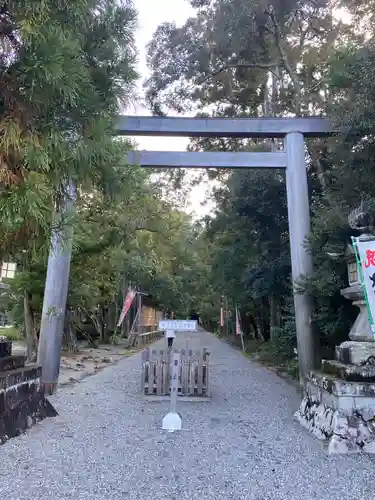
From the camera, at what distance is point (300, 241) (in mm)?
6844

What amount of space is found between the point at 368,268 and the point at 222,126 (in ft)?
12.5

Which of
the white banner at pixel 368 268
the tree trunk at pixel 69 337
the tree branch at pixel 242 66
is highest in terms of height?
the tree branch at pixel 242 66

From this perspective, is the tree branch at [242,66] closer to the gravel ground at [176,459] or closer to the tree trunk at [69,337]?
the gravel ground at [176,459]

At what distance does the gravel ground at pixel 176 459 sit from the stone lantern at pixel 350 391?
0.19 m

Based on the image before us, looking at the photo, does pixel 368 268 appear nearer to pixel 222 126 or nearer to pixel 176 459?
pixel 176 459

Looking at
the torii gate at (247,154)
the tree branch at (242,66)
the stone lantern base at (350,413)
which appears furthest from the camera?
the tree branch at (242,66)

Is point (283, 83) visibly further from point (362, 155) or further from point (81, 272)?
point (81, 272)

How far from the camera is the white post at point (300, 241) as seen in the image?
659 centimetres

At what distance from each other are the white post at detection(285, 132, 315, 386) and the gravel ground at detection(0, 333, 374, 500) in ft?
2.91

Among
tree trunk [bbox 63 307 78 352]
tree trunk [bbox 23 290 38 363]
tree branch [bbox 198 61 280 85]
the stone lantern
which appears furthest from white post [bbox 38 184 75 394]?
tree trunk [bbox 63 307 78 352]

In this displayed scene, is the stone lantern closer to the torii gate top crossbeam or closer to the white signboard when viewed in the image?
the white signboard

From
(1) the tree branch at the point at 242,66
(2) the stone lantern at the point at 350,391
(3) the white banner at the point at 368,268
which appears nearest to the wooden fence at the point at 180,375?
(2) the stone lantern at the point at 350,391

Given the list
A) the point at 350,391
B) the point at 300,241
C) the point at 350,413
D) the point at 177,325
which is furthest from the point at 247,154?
the point at 350,413

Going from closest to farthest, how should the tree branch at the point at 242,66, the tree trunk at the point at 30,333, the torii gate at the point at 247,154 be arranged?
1. the torii gate at the point at 247,154
2. the tree branch at the point at 242,66
3. the tree trunk at the point at 30,333
